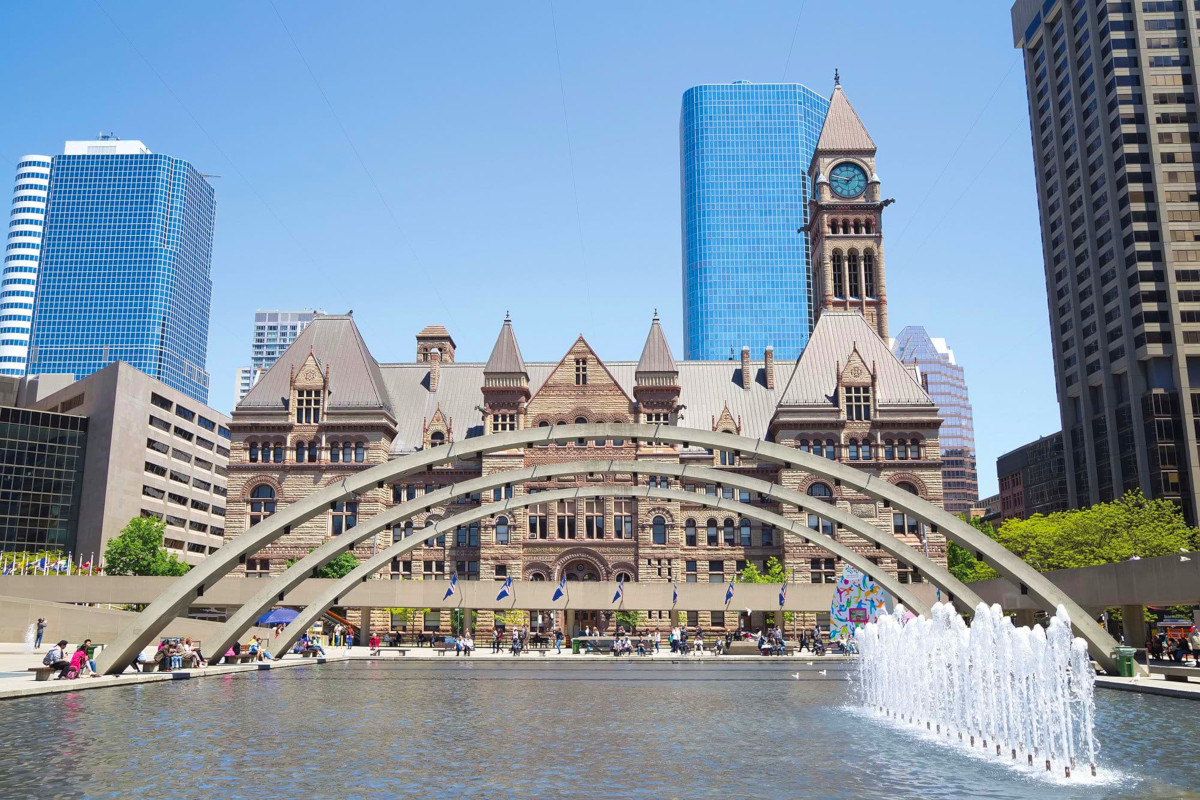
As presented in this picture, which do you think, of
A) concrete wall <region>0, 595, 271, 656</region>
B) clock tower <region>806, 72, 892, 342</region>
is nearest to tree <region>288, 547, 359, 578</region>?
concrete wall <region>0, 595, 271, 656</region>

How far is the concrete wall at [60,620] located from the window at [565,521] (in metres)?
32.2

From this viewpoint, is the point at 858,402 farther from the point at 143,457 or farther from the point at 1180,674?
the point at 143,457

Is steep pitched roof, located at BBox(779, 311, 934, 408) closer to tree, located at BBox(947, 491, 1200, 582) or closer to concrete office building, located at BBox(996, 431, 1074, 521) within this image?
tree, located at BBox(947, 491, 1200, 582)

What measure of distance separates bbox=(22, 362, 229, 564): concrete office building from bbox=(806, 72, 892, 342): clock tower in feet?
192

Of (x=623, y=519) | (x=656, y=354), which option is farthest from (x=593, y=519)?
(x=656, y=354)

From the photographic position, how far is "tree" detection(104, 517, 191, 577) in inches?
3012

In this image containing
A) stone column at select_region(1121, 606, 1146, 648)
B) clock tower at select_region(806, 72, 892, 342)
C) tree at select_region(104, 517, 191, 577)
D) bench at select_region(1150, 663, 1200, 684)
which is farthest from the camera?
clock tower at select_region(806, 72, 892, 342)

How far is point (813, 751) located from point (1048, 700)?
5244 millimetres

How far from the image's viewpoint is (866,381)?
79250 millimetres

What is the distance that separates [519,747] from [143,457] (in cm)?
9247

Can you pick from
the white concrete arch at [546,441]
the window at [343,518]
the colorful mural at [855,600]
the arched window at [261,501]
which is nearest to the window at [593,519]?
the window at [343,518]

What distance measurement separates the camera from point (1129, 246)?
9575 cm

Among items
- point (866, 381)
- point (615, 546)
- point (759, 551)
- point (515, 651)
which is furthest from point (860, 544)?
point (515, 651)

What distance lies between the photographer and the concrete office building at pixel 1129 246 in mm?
91250
